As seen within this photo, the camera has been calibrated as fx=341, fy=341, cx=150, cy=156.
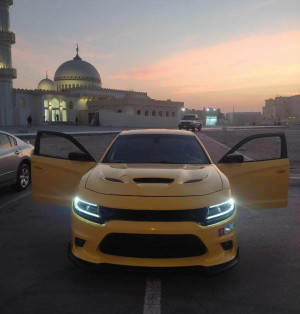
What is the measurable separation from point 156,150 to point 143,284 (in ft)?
6.46

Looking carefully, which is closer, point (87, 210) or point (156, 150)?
point (87, 210)

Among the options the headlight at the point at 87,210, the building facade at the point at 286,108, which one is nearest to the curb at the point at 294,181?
the headlight at the point at 87,210

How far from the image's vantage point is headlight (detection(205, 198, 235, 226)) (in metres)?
3.26

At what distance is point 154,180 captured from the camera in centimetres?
362

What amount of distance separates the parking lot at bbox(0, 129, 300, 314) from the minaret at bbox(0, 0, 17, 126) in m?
56.5

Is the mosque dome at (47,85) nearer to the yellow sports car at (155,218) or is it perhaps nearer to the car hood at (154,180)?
the car hood at (154,180)

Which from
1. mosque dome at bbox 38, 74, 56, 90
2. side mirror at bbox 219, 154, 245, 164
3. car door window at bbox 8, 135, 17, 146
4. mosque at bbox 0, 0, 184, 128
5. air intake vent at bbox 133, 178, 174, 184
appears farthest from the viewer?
mosque dome at bbox 38, 74, 56, 90

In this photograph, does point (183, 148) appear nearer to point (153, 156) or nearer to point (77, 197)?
point (153, 156)

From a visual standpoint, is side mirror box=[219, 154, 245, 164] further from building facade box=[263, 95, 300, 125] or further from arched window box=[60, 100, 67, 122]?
building facade box=[263, 95, 300, 125]

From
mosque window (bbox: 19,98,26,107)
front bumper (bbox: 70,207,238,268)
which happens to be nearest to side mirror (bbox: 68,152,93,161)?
front bumper (bbox: 70,207,238,268)

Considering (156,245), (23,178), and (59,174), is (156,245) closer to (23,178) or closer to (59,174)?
(59,174)

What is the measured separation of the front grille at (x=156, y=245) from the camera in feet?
10.3

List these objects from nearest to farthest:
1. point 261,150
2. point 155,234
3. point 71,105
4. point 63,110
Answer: point 155,234 → point 261,150 → point 63,110 → point 71,105

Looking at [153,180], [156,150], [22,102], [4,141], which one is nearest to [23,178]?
[4,141]
